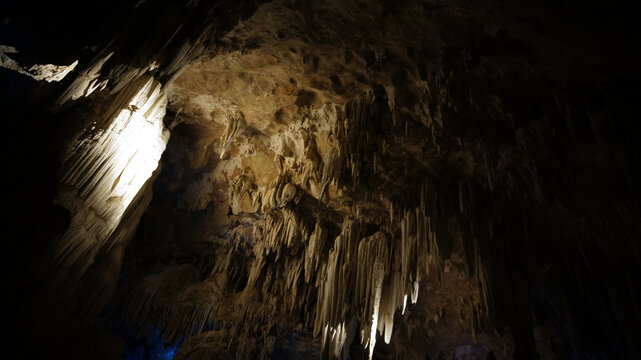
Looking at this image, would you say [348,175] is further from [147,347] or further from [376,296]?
[147,347]

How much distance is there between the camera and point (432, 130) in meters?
4.68

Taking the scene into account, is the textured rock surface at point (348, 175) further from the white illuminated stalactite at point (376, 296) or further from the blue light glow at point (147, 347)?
the blue light glow at point (147, 347)

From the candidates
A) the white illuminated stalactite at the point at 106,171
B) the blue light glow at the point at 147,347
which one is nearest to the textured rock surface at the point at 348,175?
the white illuminated stalactite at the point at 106,171

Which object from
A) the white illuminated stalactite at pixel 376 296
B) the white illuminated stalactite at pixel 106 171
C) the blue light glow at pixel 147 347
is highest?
the white illuminated stalactite at pixel 106 171

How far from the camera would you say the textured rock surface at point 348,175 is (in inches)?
126

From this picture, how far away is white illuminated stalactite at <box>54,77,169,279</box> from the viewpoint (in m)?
2.83

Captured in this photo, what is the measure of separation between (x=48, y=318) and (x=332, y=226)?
5206 mm

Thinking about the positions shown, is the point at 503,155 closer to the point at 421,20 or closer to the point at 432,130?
the point at 432,130

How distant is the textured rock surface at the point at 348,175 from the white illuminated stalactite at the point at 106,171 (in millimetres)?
22

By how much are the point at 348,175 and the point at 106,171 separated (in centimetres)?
341

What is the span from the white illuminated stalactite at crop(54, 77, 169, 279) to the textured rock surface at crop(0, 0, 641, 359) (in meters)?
0.02

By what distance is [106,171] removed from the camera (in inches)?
127

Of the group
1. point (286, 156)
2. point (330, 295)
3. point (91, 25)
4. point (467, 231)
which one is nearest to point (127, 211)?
point (91, 25)

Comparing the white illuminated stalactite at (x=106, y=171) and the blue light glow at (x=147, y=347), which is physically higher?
the white illuminated stalactite at (x=106, y=171)
